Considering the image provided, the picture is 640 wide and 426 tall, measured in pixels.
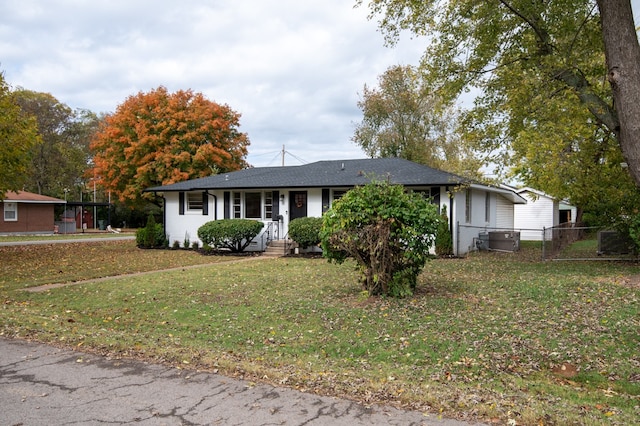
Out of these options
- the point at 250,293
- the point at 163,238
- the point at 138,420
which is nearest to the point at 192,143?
the point at 163,238

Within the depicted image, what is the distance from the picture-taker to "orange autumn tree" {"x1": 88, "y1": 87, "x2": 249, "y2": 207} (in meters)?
29.4

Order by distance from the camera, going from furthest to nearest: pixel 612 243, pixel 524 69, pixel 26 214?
pixel 26 214 → pixel 612 243 → pixel 524 69

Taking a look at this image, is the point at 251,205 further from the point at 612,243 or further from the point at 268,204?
the point at 612,243

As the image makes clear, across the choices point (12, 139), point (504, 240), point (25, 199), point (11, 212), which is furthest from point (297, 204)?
point (11, 212)

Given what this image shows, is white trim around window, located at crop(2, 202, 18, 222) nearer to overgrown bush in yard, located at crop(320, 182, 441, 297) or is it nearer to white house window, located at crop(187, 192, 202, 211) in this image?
white house window, located at crop(187, 192, 202, 211)

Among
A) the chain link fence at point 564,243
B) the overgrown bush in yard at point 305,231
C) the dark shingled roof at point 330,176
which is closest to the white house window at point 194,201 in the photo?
the dark shingled roof at point 330,176

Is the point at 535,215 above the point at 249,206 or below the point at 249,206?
below

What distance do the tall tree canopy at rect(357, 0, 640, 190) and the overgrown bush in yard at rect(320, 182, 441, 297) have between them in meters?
4.79

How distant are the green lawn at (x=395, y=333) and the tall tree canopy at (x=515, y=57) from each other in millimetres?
4111

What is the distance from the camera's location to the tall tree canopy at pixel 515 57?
1084 centimetres

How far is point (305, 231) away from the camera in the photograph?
17.0 meters

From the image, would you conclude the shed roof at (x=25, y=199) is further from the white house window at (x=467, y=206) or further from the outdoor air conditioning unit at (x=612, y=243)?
the outdoor air conditioning unit at (x=612, y=243)

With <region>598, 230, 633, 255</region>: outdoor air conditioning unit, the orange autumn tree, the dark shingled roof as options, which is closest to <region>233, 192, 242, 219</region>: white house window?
the dark shingled roof

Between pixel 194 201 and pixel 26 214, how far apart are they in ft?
64.1
